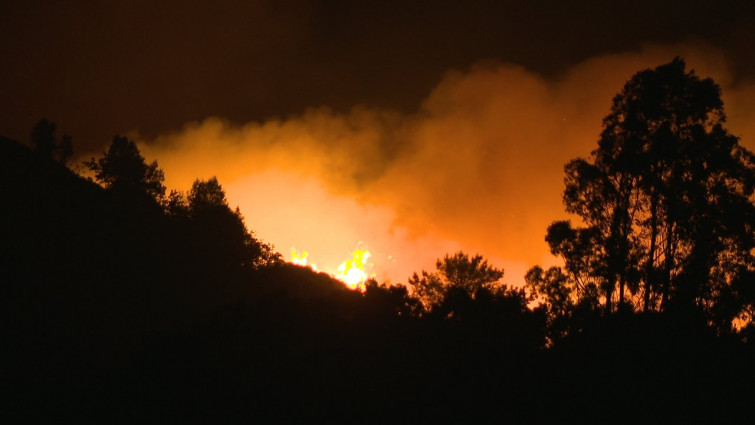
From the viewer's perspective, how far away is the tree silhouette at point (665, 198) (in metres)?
19.6

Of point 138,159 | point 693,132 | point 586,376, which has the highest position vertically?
point 138,159

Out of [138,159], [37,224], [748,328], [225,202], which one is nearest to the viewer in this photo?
[748,328]

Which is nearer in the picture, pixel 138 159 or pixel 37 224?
pixel 37 224

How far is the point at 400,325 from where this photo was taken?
15.3 m

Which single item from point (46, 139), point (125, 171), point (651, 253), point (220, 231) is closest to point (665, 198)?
point (651, 253)

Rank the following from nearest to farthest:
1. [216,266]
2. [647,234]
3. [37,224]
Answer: [647,234]
[37,224]
[216,266]

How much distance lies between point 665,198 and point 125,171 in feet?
250

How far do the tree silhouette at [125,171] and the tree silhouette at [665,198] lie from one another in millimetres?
67168

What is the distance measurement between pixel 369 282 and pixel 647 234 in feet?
45.6

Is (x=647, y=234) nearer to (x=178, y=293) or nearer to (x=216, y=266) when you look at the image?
(x=178, y=293)

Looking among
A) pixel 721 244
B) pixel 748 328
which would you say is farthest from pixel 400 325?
pixel 721 244

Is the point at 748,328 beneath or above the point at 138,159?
beneath

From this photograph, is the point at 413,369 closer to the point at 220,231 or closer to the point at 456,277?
the point at 456,277

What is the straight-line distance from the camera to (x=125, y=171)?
239 feet
